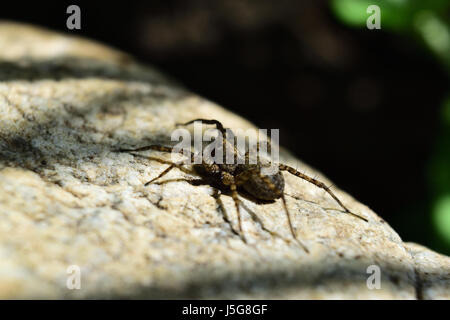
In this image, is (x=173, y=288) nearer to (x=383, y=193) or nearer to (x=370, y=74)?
(x=383, y=193)

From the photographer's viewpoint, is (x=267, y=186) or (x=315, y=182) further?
(x=315, y=182)

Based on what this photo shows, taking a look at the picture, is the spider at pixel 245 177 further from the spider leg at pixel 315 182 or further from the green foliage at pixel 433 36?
the green foliage at pixel 433 36

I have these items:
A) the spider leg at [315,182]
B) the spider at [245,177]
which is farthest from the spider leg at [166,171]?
the spider leg at [315,182]

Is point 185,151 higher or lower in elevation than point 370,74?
lower

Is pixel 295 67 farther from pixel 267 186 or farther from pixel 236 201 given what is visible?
pixel 236 201

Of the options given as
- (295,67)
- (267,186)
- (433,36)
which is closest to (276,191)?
(267,186)

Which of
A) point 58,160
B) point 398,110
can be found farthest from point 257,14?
point 58,160
